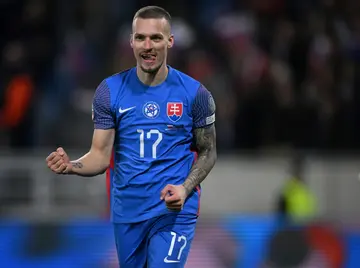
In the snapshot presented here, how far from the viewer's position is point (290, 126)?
12.1 metres

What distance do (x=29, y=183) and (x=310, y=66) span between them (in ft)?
12.9

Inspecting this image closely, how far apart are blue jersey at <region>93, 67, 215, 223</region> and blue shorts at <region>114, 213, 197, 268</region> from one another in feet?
0.19

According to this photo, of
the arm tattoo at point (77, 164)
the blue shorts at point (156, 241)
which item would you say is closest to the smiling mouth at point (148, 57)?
the arm tattoo at point (77, 164)

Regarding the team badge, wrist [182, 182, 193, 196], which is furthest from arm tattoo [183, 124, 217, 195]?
the team badge

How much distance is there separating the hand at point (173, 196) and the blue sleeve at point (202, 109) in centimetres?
56

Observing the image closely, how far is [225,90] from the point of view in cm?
1214

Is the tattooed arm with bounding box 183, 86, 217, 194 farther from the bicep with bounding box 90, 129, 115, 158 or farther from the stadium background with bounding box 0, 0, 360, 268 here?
the stadium background with bounding box 0, 0, 360, 268

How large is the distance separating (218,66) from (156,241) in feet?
21.9

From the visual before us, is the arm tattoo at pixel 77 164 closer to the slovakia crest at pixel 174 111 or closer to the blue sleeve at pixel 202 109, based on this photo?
the slovakia crest at pixel 174 111

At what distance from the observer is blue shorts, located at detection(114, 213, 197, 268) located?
5754 millimetres

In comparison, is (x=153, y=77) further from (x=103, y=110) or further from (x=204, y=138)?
(x=204, y=138)

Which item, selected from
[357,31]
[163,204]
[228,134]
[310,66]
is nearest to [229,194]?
[228,134]

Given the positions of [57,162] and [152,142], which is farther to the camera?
[152,142]

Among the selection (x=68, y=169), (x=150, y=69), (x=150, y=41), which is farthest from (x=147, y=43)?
(x=68, y=169)
